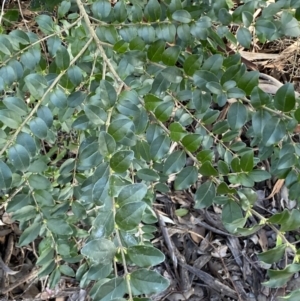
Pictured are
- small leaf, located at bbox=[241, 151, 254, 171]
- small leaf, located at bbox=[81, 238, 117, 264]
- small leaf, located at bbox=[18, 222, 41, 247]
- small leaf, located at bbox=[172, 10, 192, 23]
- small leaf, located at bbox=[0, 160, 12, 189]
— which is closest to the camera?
Answer: small leaf, located at bbox=[81, 238, 117, 264]

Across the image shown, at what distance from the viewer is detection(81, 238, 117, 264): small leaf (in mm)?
734

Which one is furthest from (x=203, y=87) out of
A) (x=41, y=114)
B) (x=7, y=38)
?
(x=7, y=38)

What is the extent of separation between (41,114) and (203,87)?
34cm

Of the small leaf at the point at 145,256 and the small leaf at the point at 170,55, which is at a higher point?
the small leaf at the point at 170,55

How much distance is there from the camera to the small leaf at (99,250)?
73cm

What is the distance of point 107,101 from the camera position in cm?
92

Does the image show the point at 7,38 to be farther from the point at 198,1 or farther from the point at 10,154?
the point at 198,1

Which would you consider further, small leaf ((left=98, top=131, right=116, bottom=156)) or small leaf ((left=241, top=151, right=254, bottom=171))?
small leaf ((left=241, top=151, right=254, bottom=171))

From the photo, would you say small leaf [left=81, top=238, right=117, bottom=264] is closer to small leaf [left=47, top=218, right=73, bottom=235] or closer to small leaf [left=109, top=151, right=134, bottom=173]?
small leaf [left=109, top=151, right=134, bottom=173]

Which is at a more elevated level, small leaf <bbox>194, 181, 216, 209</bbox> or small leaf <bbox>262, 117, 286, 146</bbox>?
small leaf <bbox>262, 117, 286, 146</bbox>

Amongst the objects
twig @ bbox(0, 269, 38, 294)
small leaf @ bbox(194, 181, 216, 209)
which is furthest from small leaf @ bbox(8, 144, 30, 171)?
twig @ bbox(0, 269, 38, 294)

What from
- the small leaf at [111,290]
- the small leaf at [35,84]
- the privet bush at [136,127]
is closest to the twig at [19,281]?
the privet bush at [136,127]

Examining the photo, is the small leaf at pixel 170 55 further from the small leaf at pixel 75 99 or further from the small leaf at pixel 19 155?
the small leaf at pixel 19 155

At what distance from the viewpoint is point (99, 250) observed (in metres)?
0.74
